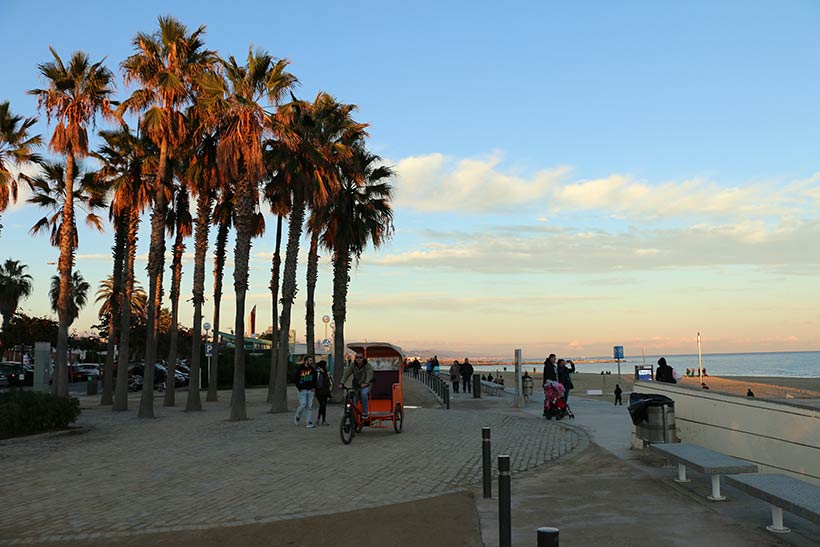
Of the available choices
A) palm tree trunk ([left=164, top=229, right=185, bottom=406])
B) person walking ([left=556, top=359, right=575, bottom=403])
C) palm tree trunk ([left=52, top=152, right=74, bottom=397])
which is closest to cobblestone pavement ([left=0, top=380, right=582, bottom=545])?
person walking ([left=556, top=359, right=575, bottom=403])

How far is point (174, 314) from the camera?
27.4 metres

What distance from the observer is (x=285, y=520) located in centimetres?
784

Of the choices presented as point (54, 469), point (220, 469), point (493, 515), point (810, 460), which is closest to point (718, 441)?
point (810, 460)

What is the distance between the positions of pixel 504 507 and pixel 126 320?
20975 mm

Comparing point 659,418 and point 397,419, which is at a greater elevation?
point 659,418

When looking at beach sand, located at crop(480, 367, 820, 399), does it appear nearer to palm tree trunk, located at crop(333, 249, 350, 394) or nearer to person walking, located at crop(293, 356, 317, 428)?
palm tree trunk, located at crop(333, 249, 350, 394)

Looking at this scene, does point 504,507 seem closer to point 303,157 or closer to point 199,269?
point 303,157

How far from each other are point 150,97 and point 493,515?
1928 cm

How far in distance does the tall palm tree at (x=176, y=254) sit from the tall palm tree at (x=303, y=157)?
13.8 feet

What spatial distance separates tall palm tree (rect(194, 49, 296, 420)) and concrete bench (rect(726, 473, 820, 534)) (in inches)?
644

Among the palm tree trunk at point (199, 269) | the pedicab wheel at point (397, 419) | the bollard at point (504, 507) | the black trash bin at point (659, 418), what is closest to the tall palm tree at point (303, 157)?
the palm tree trunk at point (199, 269)

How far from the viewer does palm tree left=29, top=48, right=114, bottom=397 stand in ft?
74.2

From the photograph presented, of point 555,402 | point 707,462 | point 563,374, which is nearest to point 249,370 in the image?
point 563,374

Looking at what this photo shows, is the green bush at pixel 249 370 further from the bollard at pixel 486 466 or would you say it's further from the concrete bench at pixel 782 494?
the concrete bench at pixel 782 494
